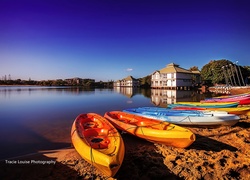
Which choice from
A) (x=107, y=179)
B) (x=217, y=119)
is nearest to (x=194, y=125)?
(x=217, y=119)

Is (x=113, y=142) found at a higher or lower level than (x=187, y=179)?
higher

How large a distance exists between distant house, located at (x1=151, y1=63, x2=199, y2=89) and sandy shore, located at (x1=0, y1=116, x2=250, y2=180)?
1592 inches

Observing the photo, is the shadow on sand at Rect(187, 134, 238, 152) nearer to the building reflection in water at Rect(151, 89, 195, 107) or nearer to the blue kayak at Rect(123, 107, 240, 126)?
the blue kayak at Rect(123, 107, 240, 126)

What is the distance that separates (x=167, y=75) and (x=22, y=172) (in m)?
46.9

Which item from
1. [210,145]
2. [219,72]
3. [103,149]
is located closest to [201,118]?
[210,145]

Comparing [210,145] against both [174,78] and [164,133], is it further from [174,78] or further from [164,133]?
[174,78]

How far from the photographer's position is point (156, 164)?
4.49 meters

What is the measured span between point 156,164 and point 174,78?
4299 centimetres

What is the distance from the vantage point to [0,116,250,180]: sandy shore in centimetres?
404

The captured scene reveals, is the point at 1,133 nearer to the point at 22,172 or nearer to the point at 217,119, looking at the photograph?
the point at 22,172

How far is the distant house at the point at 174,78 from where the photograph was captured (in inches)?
1768

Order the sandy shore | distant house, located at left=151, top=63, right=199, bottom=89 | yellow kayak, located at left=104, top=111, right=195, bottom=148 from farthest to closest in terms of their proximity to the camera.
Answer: distant house, located at left=151, top=63, right=199, bottom=89 → yellow kayak, located at left=104, top=111, right=195, bottom=148 → the sandy shore

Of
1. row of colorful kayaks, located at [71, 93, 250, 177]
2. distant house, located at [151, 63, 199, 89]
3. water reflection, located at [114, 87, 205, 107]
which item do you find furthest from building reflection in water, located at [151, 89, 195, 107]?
distant house, located at [151, 63, 199, 89]

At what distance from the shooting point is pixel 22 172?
4.36 metres
